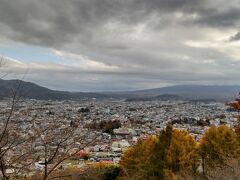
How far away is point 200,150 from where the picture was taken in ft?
92.5

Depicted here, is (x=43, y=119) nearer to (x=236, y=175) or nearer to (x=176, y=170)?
(x=236, y=175)

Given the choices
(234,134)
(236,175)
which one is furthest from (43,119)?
(234,134)

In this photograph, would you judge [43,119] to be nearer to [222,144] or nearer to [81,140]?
[81,140]

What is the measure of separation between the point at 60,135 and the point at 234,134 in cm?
2187

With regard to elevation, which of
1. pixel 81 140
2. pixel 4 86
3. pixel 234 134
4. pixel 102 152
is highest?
pixel 4 86

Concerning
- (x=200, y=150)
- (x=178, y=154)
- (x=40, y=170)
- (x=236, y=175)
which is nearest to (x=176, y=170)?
(x=178, y=154)

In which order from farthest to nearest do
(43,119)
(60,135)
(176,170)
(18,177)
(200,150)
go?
(200,150) < (176,170) < (43,119) < (18,177) < (60,135)

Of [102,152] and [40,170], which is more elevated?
[40,170]

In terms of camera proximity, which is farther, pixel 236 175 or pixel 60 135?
pixel 236 175

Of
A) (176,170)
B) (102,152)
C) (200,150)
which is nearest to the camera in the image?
(176,170)

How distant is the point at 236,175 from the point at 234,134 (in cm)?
1524

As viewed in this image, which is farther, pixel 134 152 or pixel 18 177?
pixel 134 152

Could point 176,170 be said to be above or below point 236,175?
below

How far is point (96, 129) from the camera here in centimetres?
793
